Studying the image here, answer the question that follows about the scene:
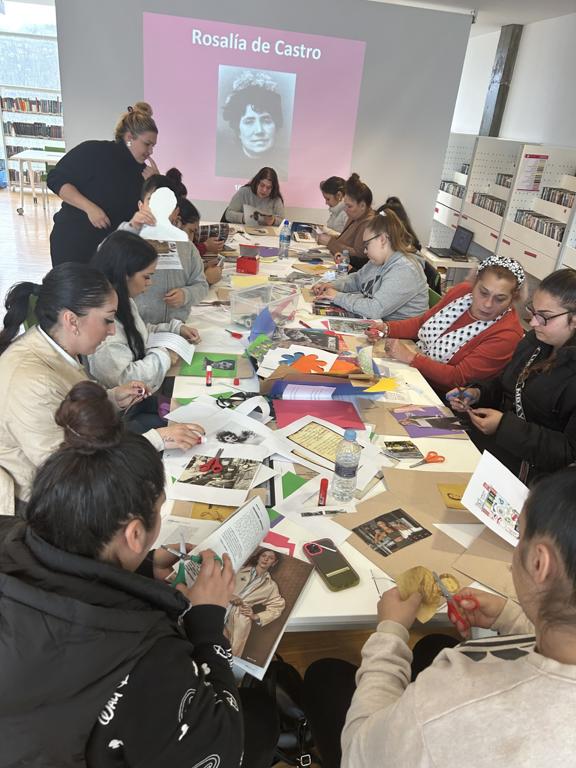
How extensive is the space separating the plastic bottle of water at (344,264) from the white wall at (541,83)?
3.32 metres

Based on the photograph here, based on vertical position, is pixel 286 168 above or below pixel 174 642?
above

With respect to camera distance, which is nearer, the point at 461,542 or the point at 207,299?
the point at 461,542

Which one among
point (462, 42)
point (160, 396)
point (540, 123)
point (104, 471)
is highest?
point (462, 42)

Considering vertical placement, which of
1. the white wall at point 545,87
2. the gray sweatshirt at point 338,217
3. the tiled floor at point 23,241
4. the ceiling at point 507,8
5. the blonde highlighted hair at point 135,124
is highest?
the ceiling at point 507,8

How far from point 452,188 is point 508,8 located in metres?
1.99

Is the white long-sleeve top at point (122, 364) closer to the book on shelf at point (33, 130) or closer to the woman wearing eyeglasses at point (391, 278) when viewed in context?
the woman wearing eyeglasses at point (391, 278)

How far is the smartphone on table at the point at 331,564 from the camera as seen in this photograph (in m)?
1.30

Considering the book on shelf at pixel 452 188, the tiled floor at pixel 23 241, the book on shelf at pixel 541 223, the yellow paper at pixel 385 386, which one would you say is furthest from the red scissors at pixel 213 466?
the book on shelf at pixel 452 188

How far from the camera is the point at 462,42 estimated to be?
611 centimetres

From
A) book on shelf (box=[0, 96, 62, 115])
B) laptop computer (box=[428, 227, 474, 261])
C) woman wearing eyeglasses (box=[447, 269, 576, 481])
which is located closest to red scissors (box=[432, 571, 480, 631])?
woman wearing eyeglasses (box=[447, 269, 576, 481])

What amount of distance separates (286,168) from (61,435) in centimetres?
556

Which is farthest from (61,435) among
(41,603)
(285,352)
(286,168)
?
(286,168)

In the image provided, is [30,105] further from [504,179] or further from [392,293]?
[392,293]

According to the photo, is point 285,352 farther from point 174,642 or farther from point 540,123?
point 540,123
